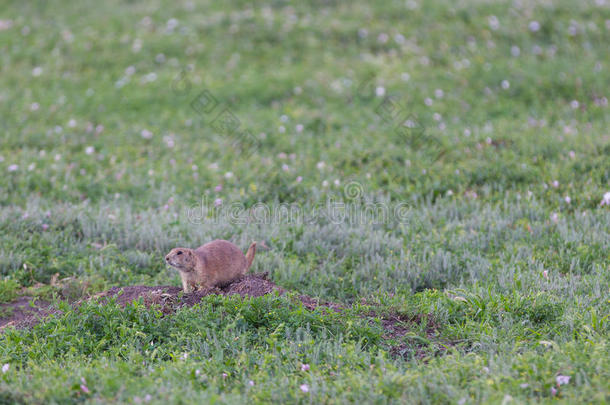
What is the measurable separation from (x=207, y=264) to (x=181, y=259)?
0.81 ft

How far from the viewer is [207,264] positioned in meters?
5.29

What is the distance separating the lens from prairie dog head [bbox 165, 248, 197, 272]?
5121 mm

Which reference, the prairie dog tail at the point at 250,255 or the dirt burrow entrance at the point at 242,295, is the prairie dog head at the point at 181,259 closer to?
the dirt burrow entrance at the point at 242,295

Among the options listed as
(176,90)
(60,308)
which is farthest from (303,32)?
(60,308)

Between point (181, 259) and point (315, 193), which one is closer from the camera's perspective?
point (181, 259)

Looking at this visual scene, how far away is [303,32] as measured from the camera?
13.3 metres

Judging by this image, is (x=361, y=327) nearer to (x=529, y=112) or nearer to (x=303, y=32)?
(x=529, y=112)

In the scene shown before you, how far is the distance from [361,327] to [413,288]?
1.41 meters

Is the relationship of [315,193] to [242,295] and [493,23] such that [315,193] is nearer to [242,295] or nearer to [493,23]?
[242,295]

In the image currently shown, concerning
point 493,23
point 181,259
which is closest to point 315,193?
point 181,259

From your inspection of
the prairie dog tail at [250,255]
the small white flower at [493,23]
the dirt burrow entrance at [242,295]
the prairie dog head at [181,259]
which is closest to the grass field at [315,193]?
the dirt burrow entrance at [242,295]

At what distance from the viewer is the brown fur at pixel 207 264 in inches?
203

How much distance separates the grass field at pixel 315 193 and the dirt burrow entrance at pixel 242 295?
2.0 inches

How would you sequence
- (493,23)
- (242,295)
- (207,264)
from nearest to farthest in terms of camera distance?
(242,295)
(207,264)
(493,23)
